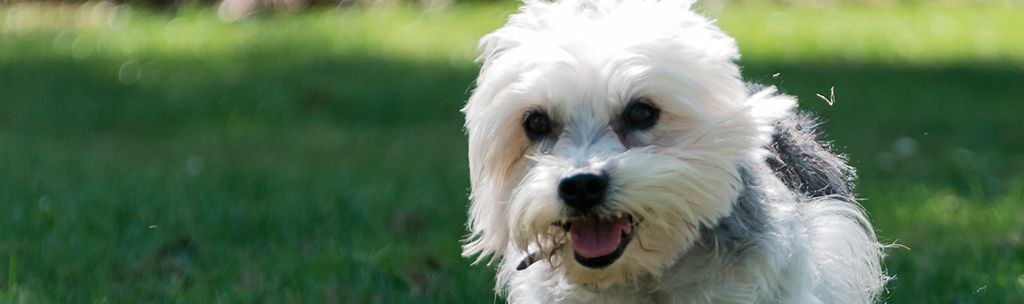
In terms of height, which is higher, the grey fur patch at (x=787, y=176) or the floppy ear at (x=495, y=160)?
the floppy ear at (x=495, y=160)

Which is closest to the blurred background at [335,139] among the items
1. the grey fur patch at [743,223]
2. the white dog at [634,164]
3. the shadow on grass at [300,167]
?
the shadow on grass at [300,167]

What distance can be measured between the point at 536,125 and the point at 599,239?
0.36m

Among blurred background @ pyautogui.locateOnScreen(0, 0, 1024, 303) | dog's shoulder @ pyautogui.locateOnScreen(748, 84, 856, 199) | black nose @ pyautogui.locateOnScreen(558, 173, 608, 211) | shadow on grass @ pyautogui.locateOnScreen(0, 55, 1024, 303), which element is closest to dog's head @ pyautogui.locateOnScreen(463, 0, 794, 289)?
black nose @ pyautogui.locateOnScreen(558, 173, 608, 211)

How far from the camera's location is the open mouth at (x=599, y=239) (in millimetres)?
2928

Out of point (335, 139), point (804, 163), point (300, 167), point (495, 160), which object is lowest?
point (335, 139)

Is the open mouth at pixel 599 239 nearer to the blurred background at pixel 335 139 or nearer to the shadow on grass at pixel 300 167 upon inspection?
the blurred background at pixel 335 139

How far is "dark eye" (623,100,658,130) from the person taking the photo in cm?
297

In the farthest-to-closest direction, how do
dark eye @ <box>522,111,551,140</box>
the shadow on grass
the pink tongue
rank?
the shadow on grass → dark eye @ <box>522,111,551,140</box> → the pink tongue

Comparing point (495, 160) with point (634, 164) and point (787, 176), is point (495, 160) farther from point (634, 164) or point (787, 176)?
point (787, 176)

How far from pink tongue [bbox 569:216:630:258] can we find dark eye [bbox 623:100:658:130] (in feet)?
0.85

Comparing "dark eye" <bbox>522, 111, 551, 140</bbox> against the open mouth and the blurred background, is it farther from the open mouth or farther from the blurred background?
the blurred background

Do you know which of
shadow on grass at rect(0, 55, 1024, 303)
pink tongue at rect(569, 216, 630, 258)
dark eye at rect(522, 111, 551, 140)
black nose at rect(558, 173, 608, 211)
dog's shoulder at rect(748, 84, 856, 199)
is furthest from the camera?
shadow on grass at rect(0, 55, 1024, 303)

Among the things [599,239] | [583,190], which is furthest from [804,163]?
[583,190]

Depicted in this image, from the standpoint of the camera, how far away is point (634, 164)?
110 inches
